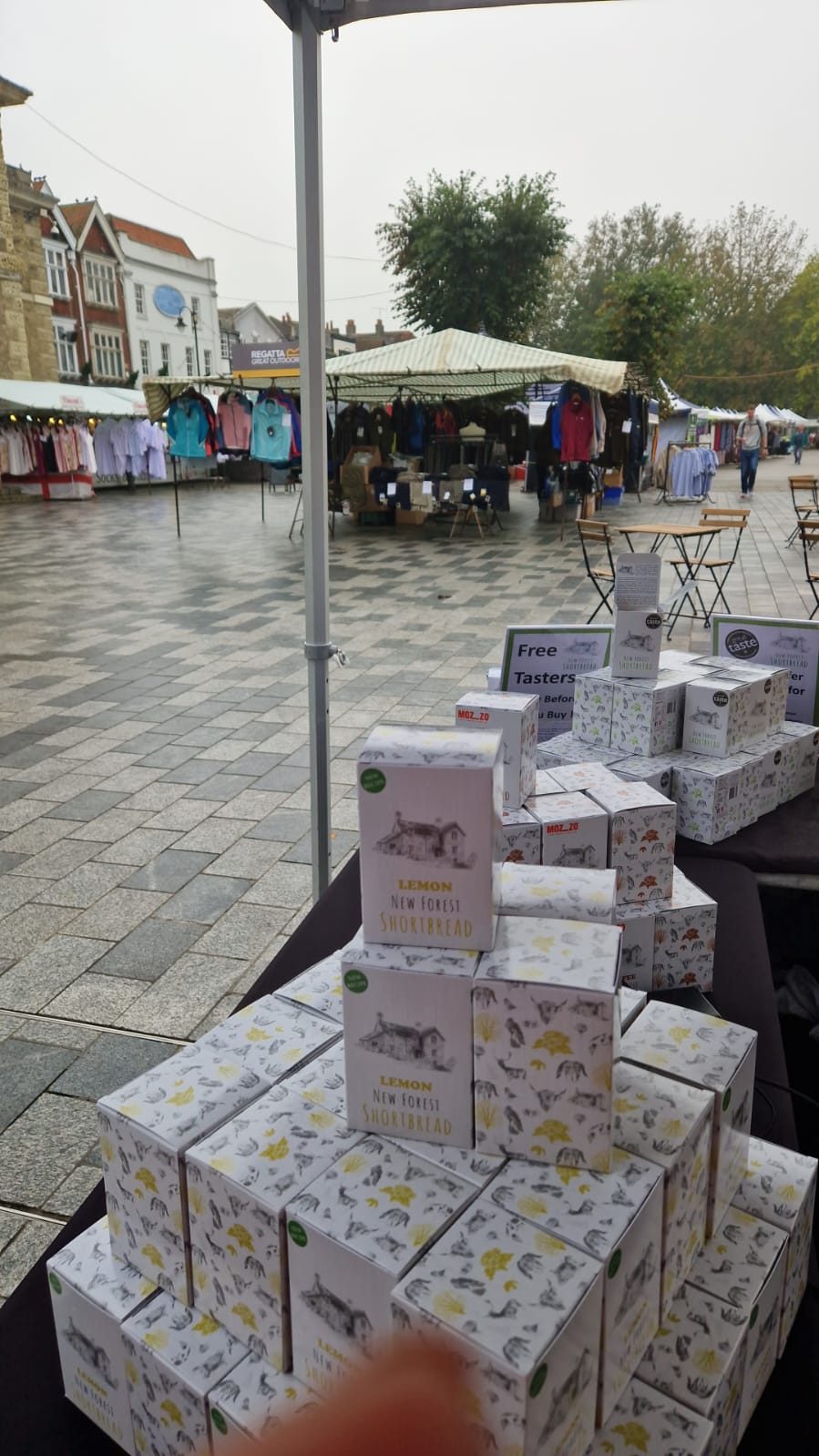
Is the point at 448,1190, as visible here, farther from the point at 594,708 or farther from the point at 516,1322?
the point at 594,708

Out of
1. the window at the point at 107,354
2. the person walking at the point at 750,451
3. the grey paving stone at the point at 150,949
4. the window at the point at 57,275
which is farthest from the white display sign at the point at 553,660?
the window at the point at 107,354

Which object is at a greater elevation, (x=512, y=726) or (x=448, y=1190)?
(x=512, y=726)

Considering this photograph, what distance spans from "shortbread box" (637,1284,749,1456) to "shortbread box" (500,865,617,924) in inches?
20.2

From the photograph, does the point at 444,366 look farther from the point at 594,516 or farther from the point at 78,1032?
the point at 78,1032

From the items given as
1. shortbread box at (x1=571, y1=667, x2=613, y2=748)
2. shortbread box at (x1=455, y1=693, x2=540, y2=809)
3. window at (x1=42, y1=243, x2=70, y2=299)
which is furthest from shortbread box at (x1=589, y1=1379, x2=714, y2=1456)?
window at (x1=42, y1=243, x2=70, y2=299)

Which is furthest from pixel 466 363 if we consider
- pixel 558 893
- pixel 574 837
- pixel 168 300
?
pixel 168 300

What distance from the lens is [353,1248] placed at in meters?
1.06

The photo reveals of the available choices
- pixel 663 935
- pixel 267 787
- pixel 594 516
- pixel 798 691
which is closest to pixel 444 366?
pixel 594 516

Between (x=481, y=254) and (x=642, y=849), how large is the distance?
29.0 metres

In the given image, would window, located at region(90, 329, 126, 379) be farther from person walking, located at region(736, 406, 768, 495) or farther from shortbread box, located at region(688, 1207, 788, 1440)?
shortbread box, located at region(688, 1207, 788, 1440)

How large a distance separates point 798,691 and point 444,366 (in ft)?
33.9

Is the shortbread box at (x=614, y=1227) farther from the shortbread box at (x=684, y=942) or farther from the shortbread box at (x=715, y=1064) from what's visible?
the shortbread box at (x=684, y=942)

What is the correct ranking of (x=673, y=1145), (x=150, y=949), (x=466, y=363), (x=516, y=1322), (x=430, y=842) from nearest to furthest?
(x=516, y=1322) → (x=673, y=1145) → (x=430, y=842) → (x=150, y=949) → (x=466, y=363)

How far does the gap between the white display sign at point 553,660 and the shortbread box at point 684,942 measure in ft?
4.24
